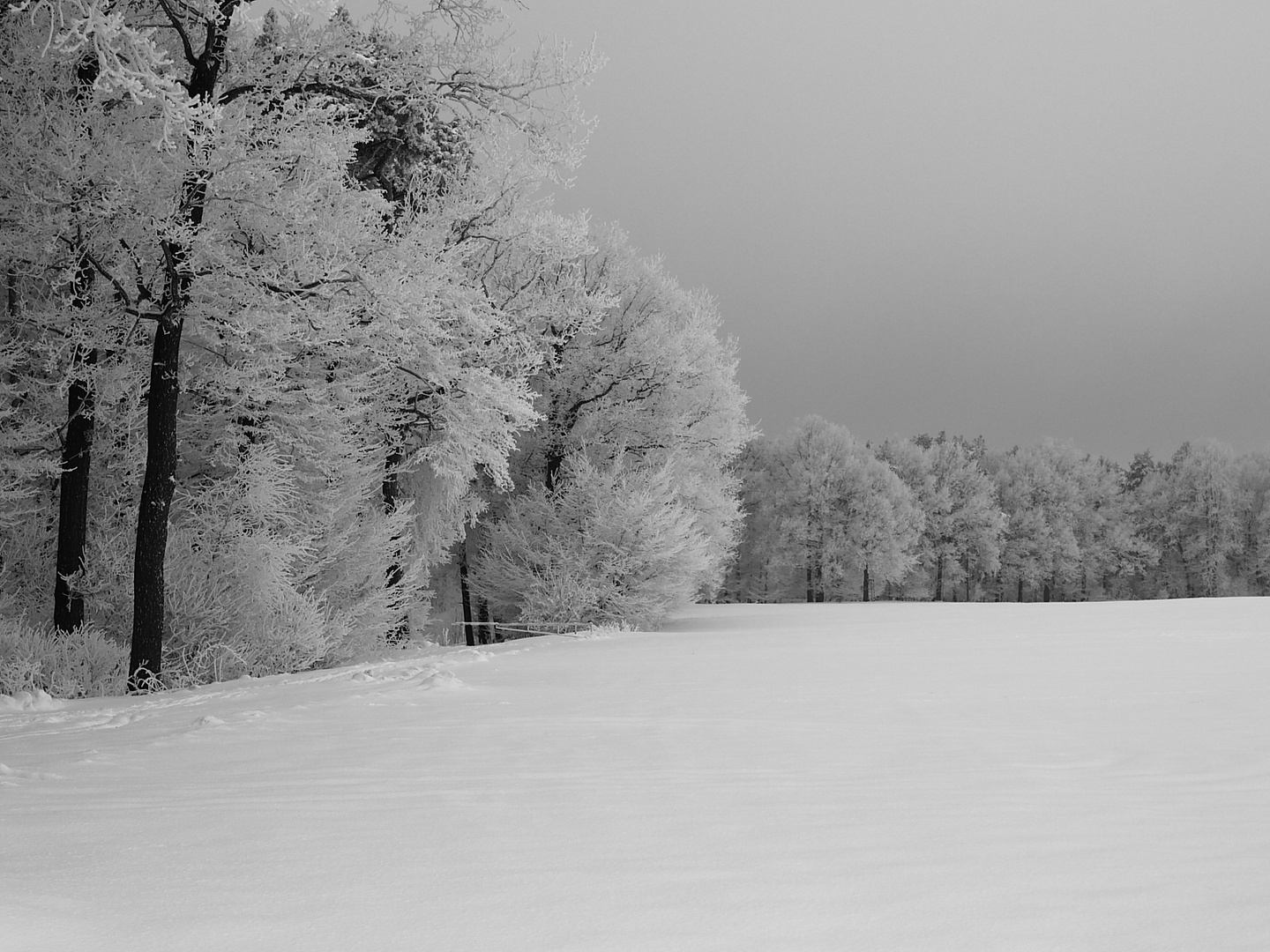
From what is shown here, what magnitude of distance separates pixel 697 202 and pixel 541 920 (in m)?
124

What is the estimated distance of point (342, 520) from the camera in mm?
13211

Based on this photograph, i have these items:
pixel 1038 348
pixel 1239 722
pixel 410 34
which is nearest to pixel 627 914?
pixel 1239 722

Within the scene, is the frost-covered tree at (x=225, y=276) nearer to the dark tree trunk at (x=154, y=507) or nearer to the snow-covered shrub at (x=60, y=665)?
the dark tree trunk at (x=154, y=507)

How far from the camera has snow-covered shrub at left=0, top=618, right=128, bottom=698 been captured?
26.0 feet

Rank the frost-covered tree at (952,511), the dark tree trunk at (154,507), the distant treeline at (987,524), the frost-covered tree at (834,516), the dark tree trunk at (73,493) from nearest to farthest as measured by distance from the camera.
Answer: the dark tree trunk at (154,507), the dark tree trunk at (73,493), the frost-covered tree at (834,516), the distant treeline at (987,524), the frost-covered tree at (952,511)

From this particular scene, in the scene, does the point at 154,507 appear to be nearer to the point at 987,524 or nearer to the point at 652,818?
the point at 652,818

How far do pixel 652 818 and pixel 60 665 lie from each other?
26.6ft

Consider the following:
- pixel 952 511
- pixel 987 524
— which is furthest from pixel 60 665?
pixel 952 511

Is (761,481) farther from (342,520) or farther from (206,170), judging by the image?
(206,170)

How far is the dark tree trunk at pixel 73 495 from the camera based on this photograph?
10.1 metres

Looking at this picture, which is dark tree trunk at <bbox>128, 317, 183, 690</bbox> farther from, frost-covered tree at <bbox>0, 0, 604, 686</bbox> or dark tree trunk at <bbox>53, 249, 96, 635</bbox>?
dark tree trunk at <bbox>53, 249, 96, 635</bbox>

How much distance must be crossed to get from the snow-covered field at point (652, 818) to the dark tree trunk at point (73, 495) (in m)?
4.31

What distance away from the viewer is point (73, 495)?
10.2 meters

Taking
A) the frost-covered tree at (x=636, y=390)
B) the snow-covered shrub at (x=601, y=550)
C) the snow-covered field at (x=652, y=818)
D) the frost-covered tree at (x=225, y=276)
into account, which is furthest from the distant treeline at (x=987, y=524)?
the snow-covered field at (x=652, y=818)
